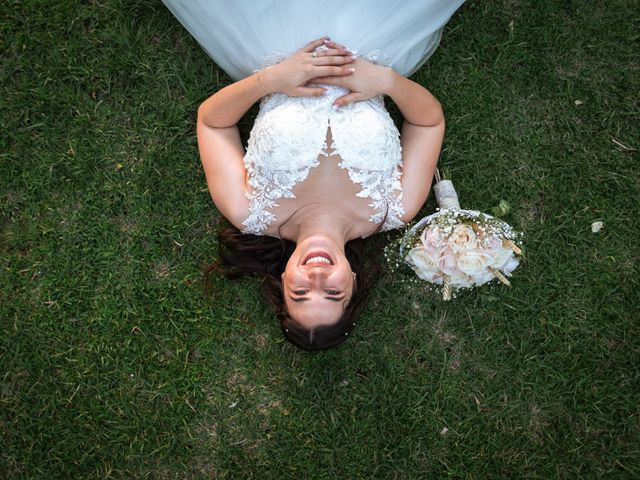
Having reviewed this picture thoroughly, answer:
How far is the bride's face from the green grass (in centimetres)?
105

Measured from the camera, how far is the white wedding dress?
3379 mm

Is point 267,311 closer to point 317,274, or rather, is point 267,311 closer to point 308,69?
point 317,274

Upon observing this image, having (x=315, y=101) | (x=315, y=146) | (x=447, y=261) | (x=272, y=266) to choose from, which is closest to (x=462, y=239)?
(x=447, y=261)

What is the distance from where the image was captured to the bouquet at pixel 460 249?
134 inches

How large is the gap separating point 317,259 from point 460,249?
91 cm


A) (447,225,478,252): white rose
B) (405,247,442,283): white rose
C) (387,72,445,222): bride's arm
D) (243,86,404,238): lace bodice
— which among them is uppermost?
(243,86,404,238): lace bodice

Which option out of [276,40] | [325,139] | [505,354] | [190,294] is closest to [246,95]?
[276,40]

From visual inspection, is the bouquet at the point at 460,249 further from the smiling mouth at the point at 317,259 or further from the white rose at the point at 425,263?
the smiling mouth at the point at 317,259

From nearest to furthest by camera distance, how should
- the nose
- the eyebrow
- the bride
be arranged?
the nose, the eyebrow, the bride

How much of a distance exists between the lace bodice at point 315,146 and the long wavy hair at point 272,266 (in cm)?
39

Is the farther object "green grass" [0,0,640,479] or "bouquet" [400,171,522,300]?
"green grass" [0,0,640,479]

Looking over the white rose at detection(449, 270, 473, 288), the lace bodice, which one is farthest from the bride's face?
the white rose at detection(449, 270, 473, 288)

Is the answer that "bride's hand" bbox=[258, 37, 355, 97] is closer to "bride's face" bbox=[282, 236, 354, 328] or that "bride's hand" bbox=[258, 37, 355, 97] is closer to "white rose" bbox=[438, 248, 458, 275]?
"bride's face" bbox=[282, 236, 354, 328]

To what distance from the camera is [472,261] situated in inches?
133
